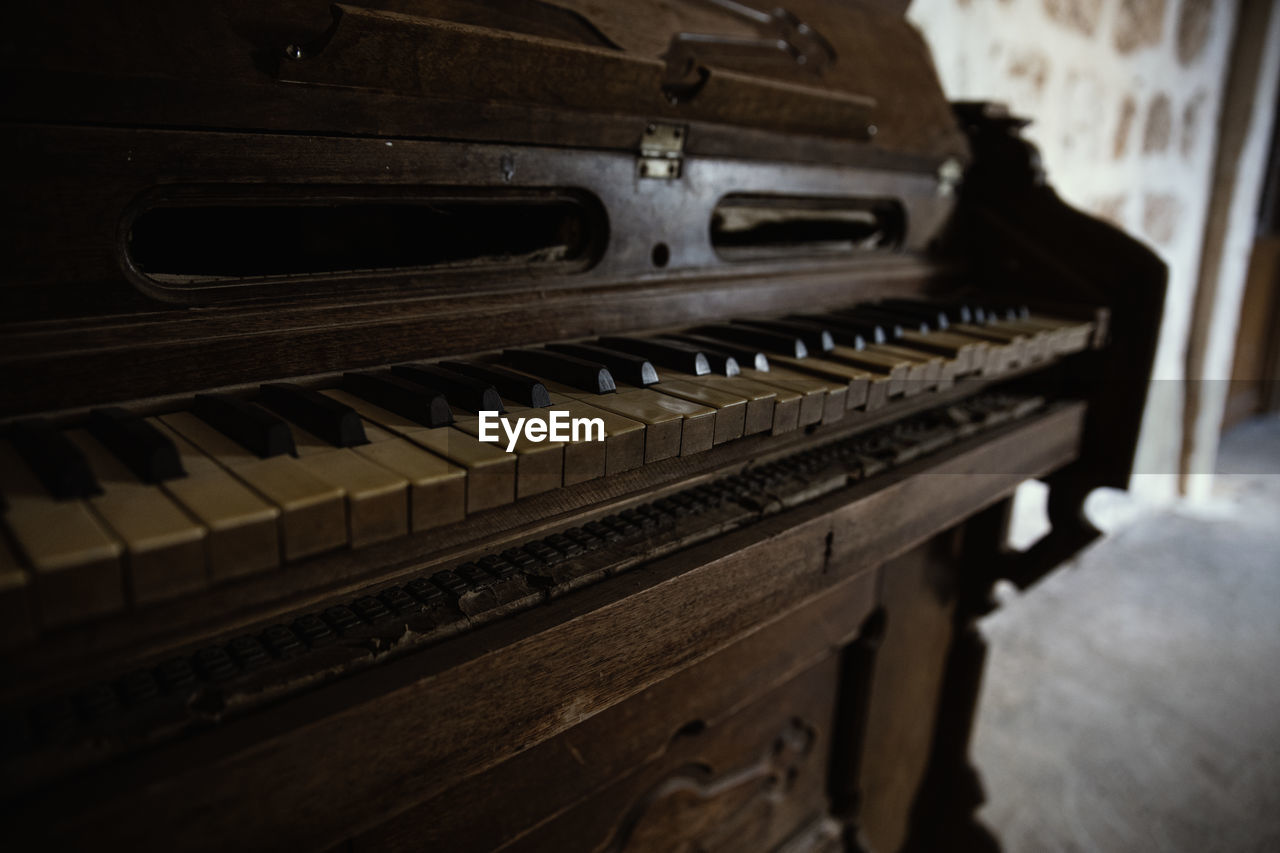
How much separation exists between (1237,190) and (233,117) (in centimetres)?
493

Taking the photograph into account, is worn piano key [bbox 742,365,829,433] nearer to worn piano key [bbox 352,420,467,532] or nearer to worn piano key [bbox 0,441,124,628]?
worn piano key [bbox 352,420,467,532]

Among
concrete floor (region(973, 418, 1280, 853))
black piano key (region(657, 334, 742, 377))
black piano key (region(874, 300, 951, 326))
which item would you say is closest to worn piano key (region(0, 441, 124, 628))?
black piano key (region(657, 334, 742, 377))

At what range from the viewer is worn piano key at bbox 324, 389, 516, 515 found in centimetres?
60

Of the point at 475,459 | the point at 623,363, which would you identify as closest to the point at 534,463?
the point at 475,459

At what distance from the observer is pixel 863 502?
1.03 metres

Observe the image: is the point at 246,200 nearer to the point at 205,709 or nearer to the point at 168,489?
the point at 168,489

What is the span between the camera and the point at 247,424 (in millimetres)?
611

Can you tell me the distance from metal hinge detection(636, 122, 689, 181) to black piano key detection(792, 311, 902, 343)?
288mm

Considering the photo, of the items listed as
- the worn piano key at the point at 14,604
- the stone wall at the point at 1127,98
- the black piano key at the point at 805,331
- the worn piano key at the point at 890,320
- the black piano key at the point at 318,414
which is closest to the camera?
the worn piano key at the point at 14,604

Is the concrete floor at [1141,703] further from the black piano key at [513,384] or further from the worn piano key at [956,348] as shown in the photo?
the black piano key at [513,384]

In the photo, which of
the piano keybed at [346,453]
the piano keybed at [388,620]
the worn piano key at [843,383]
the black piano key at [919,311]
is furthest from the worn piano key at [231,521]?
the black piano key at [919,311]

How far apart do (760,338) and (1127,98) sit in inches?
129

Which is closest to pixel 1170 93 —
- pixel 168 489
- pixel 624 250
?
pixel 624 250

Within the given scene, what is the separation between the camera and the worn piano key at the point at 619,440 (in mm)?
693
